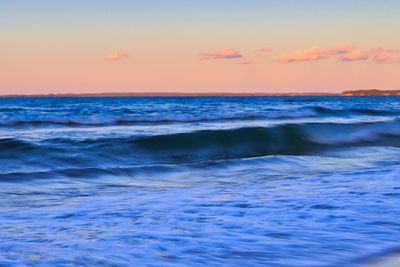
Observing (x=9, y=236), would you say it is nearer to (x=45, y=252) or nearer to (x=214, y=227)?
(x=45, y=252)

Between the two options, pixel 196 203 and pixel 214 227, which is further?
pixel 196 203

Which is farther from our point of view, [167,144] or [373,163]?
[167,144]

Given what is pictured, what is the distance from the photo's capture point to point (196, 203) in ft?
15.6

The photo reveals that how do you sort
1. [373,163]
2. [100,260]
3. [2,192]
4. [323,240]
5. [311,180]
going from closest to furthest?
[100,260] → [323,240] → [2,192] → [311,180] → [373,163]

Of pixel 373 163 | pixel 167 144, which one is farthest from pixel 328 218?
pixel 167 144

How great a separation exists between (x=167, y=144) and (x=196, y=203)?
6.95 meters

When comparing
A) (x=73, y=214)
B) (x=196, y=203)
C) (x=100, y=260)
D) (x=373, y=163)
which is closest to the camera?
(x=100, y=260)

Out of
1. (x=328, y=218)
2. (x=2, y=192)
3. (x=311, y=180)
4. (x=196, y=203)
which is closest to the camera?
(x=328, y=218)

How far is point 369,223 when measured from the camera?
392 centimetres

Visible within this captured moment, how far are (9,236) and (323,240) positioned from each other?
5.33 ft

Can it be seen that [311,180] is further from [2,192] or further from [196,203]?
[2,192]

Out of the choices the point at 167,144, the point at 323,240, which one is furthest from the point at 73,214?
the point at 167,144

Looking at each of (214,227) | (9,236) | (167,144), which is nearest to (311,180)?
(214,227)

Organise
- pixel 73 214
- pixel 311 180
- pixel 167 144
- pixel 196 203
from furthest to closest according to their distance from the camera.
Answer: pixel 167 144 → pixel 311 180 → pixel 196 203 → pixel 73 214
